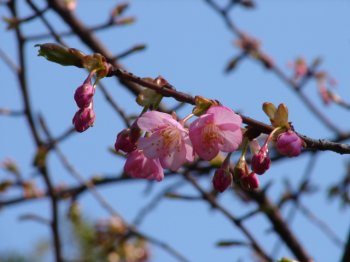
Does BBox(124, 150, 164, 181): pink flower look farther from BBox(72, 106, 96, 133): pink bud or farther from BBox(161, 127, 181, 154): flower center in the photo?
BBox(72, 106, 96, 133): pink bud

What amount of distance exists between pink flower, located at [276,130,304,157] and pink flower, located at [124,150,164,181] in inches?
13.2

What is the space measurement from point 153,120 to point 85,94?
6.6 inches

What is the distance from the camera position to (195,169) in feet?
9.46

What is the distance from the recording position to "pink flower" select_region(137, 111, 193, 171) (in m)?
1.43

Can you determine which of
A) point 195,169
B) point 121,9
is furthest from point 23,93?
point 195,169

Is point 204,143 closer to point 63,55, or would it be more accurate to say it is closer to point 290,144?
point 290,144

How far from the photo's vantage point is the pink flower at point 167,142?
1.43 meters

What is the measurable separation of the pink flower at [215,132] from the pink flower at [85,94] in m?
0.22

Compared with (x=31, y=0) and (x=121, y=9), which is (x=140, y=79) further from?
(x=121, y=9)

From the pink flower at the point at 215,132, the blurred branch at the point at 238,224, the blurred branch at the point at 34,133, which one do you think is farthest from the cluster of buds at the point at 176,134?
the blurred branch at the point at 34,133

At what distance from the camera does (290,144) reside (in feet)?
4.24

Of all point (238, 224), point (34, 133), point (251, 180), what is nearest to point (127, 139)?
point (251, 180)

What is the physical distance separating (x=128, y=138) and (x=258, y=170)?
0.29 meters

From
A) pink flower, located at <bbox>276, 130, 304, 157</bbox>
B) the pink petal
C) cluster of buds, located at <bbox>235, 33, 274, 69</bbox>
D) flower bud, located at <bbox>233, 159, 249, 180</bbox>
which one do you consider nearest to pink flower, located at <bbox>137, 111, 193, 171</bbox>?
Answer: the pink petal
